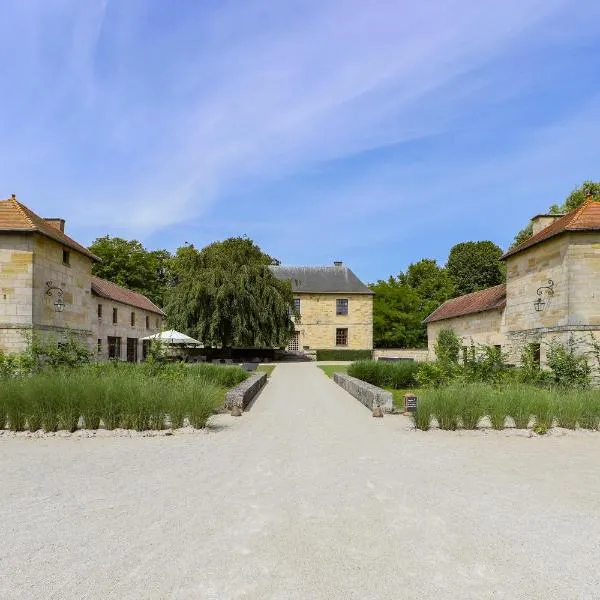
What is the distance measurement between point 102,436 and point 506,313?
59.6ft

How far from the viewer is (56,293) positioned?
2073cm

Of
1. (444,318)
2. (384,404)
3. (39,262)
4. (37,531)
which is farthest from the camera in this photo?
(444,318)

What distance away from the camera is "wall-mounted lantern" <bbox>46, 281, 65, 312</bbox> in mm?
19969

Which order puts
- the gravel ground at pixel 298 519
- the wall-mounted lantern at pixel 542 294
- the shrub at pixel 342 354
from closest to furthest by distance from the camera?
the gravel ground at pixel 298 519
the wall-mounted lantern at pixel 542 294
the shrub at pixel 342 354

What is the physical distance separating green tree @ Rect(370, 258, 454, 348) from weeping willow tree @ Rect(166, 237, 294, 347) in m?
13.8

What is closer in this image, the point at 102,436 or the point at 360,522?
the point at 360,522

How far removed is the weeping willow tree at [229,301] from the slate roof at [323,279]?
11666mm

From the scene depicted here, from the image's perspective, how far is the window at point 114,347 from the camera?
3016 centimetres

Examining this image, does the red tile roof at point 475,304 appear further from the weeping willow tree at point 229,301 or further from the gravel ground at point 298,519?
the gravel ground at point 298,519

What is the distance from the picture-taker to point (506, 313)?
22.6 metres

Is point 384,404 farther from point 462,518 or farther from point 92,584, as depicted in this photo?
point 92,584

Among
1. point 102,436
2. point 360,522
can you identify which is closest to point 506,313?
point 102,436

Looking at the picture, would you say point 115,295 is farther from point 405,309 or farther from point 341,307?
point 405,309

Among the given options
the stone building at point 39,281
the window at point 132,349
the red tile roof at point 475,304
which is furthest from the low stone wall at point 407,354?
the stone building at point 39,281
